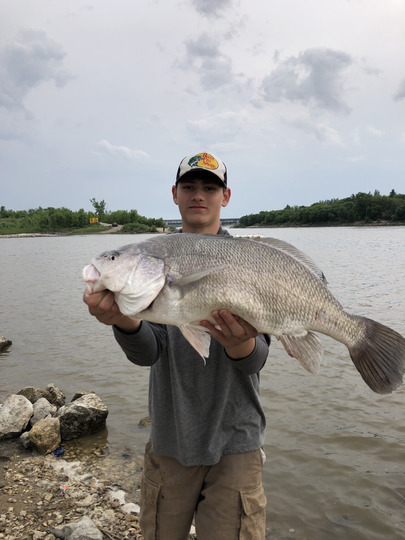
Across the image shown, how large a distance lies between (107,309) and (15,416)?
14.4 feet

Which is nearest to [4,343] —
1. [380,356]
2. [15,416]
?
[15,416]

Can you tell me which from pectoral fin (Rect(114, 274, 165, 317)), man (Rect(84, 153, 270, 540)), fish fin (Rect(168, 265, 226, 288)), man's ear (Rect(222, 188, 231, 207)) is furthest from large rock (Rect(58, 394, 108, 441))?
fish fin (Rect(168, 265, 226, 288))

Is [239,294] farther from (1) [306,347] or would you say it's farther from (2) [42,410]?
(2) [42,410]

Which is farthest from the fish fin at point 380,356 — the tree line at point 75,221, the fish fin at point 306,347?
the tree line at point 75,221

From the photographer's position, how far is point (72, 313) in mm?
14391

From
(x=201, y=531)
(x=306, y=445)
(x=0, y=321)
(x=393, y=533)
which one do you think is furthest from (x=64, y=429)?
(x=0, y=321)

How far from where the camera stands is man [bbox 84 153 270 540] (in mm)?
2357

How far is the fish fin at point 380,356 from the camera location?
2268mm

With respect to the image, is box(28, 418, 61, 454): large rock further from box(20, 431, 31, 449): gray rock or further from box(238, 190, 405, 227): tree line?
box(238, 190, 405, 227): tree line

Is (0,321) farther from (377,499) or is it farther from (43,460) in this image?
(377,499)

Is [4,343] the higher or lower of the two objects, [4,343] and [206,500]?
the lower

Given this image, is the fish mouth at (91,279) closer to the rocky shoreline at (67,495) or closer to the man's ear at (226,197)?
the man's ear at (226,197)

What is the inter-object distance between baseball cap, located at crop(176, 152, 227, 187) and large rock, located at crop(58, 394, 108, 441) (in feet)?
13.5

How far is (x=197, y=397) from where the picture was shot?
101 inches
